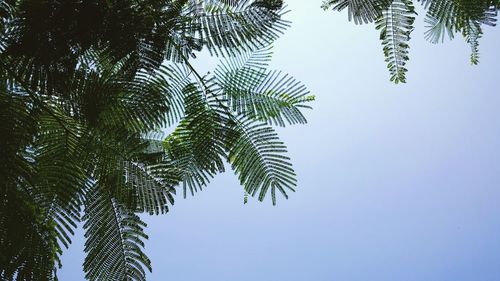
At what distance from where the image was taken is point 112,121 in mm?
1160

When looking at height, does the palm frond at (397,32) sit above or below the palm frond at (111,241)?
above

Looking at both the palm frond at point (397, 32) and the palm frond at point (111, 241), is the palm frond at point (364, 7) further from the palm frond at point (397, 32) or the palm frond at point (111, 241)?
the palm frond at point (111, 241)

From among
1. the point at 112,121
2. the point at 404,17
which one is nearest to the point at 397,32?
the point at 404,17

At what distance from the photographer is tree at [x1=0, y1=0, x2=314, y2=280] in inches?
40.4

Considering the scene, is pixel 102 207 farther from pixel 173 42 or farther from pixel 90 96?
pixel 173 42

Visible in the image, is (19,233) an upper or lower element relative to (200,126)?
lower

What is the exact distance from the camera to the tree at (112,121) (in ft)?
3.37

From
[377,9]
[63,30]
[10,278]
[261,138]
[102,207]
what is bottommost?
[10,278]

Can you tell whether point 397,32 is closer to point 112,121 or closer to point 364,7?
point 364,7

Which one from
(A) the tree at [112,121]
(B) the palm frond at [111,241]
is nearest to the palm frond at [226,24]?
(A) the tree at [112,121]

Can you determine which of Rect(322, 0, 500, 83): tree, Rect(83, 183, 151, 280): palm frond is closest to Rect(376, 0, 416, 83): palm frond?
Rect(322, 0, 500, 83): tree

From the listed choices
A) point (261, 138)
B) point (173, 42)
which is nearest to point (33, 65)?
point (173, 42)

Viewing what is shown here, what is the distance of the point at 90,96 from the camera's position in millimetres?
1155

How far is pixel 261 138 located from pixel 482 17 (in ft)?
2.25
